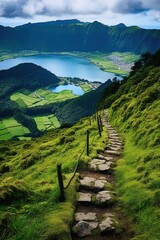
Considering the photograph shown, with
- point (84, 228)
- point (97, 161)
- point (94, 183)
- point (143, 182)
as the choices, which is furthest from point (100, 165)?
point (84, 228)

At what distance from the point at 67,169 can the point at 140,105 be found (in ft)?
83.6

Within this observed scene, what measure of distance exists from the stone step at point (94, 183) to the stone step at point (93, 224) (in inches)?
122

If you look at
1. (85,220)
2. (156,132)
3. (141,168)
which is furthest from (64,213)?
(156,132)

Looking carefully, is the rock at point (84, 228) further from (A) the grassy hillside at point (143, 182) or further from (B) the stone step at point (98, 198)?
(B) the stone step at point (98, 198)

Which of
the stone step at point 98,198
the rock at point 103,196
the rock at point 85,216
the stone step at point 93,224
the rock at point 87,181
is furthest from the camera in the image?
the rock at point 87,181

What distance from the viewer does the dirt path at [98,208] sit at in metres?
12.6

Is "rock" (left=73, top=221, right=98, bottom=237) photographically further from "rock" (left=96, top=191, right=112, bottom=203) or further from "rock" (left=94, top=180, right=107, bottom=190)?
"rock" (left=94, top=180, right=107, bottom=190)

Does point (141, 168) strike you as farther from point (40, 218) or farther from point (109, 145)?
point (109, 145)

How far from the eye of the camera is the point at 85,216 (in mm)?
13945

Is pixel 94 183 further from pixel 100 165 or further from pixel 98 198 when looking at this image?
pixel 100 165

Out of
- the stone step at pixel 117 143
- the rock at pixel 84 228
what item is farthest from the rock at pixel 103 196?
the stone step at pixel 117 143

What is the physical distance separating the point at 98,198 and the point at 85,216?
2.16 metres

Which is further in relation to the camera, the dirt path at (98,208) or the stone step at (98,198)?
the stone step at (98,198)

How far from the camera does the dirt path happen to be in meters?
12.6
